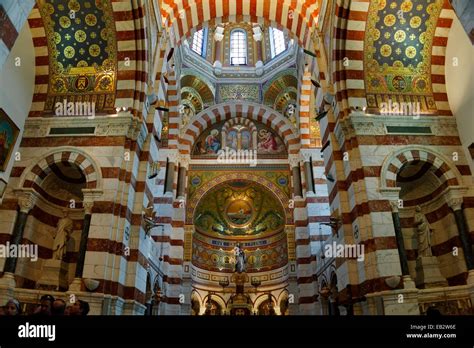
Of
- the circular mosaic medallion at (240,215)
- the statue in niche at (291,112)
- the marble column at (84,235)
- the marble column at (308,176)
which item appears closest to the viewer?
the marble column at (84,235)

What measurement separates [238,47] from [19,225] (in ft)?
50.8

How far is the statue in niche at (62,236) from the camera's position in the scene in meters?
8.45

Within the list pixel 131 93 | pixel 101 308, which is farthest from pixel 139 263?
pixel 131 93

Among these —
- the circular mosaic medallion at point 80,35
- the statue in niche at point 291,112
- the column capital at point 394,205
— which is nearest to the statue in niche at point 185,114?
the statue in niche at point 291,112

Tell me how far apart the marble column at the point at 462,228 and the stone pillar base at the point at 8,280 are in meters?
8.81

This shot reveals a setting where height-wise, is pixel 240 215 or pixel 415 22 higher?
pixel 415 22

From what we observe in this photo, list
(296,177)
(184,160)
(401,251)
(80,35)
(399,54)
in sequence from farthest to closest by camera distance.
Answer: (184,160)
(296,177)
(399,54)
(80,35)
(401,251)

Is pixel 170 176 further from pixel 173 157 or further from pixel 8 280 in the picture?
pixel 8 280

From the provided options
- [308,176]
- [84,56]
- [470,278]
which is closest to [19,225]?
[84,56]

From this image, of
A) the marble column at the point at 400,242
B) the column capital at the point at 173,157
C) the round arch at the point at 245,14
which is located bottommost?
the marble column at the point at 400,242

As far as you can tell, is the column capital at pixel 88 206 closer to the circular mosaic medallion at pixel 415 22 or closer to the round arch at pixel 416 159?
the round arch at pixel 416 159

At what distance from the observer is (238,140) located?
19.2 metres

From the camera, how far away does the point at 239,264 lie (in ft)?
59.3

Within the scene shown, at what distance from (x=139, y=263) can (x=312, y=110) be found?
10701mm
